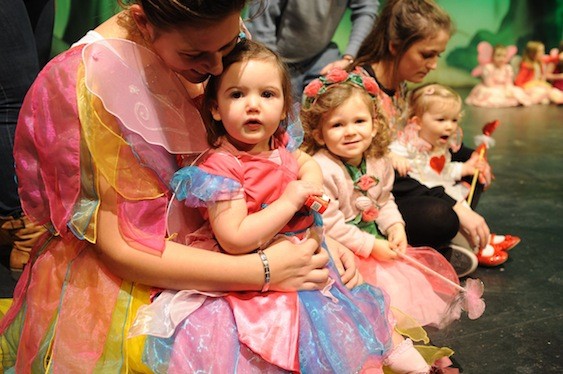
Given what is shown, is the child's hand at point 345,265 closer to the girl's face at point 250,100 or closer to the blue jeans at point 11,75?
the girl's face at point 250,100

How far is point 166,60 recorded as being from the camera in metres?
1.27

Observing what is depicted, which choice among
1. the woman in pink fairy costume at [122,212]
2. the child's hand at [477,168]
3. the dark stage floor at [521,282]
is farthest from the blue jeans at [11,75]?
the child's hand at [477,168]

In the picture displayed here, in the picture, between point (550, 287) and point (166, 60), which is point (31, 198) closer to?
point (166, 60)

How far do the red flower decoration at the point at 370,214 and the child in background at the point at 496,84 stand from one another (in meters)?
4.33

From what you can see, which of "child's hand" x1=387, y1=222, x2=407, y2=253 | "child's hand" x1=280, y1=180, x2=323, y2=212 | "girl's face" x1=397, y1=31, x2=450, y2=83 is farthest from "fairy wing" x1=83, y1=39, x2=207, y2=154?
"girl's face" x1=397, y1=31, x2=450, y2=83

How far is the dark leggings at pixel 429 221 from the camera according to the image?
7.04ft

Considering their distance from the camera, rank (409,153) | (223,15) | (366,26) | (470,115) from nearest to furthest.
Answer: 1. (223,15)
2. (409,153)
3. (366,26)
4. (470,115)

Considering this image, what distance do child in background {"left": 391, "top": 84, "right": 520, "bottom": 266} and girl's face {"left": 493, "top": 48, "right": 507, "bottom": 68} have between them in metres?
4.24

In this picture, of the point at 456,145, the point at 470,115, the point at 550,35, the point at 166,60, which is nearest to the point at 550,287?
the point at 456,145

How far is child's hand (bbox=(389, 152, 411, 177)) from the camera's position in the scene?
2.22m

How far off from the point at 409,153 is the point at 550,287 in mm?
629

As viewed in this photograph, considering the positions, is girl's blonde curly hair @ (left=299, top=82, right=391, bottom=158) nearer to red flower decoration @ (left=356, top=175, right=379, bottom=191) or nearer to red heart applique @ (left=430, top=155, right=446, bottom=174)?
red flower decoration @ (left=356, top=175, right=379, bottom=191)

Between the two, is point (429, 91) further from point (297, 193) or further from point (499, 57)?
point (499, 57)

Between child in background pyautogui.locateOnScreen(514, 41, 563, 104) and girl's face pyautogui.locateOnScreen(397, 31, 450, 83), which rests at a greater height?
girl's face pyautogui.locateOnScreen(397, 31, 450, 83)
